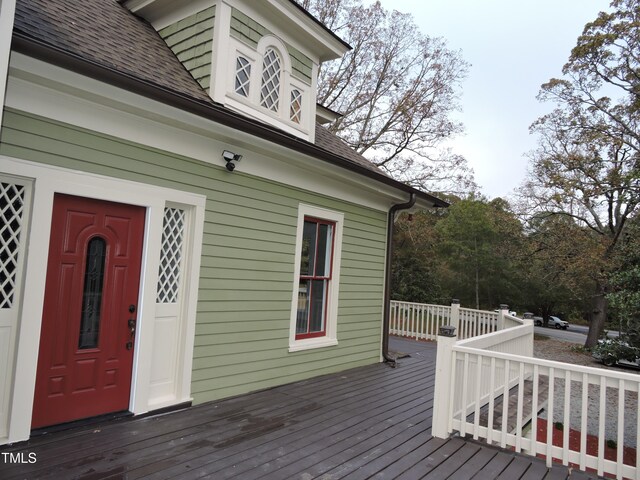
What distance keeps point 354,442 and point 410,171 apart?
44.9 feet

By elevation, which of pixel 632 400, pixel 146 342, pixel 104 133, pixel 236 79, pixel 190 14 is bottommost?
pixel 632 400

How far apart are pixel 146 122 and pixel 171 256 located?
1256mm

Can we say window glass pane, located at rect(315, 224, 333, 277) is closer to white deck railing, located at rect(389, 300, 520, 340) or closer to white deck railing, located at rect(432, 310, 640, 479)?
white deck railing, located at rect(432, 310, 640, 479)

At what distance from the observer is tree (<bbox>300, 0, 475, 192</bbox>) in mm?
15320

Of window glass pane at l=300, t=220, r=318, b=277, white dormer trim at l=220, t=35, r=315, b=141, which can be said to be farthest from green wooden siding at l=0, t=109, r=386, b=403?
white dormer trim at l=220, t=35, r=315, b=141

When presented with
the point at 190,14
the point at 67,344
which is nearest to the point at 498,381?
the point at 67,344

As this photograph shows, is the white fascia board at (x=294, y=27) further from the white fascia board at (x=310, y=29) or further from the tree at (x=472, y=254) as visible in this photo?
the tree at (x=472, y=254)

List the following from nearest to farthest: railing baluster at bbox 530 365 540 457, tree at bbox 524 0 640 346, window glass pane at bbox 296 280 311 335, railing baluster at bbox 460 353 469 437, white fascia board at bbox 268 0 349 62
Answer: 1. railing baluster at bbox 530 365 540 457
2. railing baluster at bbox 460 353 469 437
3. white fascia board at bbox 268 0 349 62
4. window glass pane at bbox 296 280 311 335
5. tree at bbox 524 0 640 346

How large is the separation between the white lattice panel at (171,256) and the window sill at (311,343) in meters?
1.78

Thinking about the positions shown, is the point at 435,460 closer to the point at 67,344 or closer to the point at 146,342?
the point at 146,342

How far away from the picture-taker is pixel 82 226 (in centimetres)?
319

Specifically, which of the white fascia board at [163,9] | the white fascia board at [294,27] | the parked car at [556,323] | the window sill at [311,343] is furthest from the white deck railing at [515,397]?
the parked car at [556,323]

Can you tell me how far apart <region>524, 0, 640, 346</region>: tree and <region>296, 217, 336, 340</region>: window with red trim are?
12.3 meters

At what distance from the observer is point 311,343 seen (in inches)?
207
